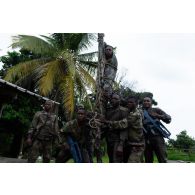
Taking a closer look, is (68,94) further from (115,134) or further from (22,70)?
(115,134)

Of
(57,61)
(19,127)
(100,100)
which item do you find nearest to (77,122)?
(100,100)

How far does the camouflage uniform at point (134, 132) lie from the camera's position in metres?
6.00

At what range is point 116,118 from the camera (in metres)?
6.34

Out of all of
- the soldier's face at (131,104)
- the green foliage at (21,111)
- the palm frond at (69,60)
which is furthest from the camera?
the green foliage at (21,111)

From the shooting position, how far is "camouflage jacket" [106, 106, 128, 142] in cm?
608

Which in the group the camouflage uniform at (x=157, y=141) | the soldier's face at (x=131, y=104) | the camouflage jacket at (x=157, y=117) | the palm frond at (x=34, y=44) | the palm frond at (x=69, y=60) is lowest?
the camouflage uniform at (x=157, y=141)

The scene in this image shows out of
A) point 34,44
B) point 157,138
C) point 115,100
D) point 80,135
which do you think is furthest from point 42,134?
point 34,44

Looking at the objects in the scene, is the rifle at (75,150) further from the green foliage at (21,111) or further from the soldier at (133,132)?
the green foliage at (21,111)

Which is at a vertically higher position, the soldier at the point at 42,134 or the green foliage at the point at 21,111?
the green foliage at the point at 21,111

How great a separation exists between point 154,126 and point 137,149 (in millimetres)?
707

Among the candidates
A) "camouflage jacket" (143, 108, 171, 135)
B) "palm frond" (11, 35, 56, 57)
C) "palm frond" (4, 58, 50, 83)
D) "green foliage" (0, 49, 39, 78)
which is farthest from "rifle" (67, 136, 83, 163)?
"green foliage" (0, 49, 39, 78)

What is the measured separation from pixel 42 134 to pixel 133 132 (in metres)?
1.83

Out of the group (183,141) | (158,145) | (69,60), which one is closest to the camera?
(158,145)

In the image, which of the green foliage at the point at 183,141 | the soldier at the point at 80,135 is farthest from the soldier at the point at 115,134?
the green foliage at the point at 183,141
